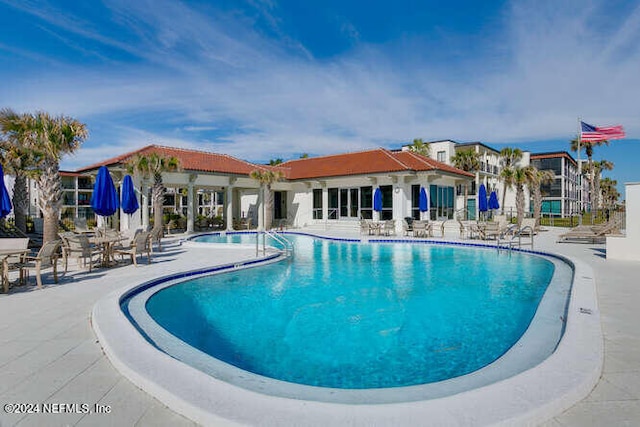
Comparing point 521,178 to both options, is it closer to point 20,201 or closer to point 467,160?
point 467,160

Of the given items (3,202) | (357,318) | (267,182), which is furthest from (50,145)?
(267,182)

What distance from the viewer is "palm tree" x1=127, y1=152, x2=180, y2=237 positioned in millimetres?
17703

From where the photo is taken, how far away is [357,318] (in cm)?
608

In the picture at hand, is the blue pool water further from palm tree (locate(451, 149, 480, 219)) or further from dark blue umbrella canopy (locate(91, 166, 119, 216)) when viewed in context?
palm tree (locate(451, 149, 480, 219))

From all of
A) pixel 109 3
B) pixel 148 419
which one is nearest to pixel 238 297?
pixel 148 419

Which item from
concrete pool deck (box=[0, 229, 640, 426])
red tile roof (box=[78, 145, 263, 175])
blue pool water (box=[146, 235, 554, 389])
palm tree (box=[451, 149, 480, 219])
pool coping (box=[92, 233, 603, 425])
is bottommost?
blue pool water (box=[146, 235, 554, 389])

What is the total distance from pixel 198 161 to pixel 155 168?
→ 5.64 m

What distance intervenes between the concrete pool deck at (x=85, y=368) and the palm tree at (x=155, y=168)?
39.7 feet

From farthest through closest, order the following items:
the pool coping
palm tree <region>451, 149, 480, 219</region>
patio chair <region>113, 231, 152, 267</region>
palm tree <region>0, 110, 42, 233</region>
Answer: palm tree <region>451, 149, 480, 219</region>
palm tree <region>0, 110, 42, 233</region>
patio chair <region>113, 231, 152, 267</region>
the pool coping

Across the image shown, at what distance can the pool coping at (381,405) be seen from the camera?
2414mm

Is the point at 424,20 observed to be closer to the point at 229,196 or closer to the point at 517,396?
the point at 229,196

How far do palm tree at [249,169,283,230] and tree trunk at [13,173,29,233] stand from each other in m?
11.3

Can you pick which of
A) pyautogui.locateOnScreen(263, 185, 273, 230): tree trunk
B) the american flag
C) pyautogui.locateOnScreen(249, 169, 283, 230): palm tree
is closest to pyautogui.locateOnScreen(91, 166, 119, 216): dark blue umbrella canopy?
pyautogui.locateOnScreen(249, 169, 283, 230): palm tree

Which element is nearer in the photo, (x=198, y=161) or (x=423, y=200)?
(x=423, y=200)
